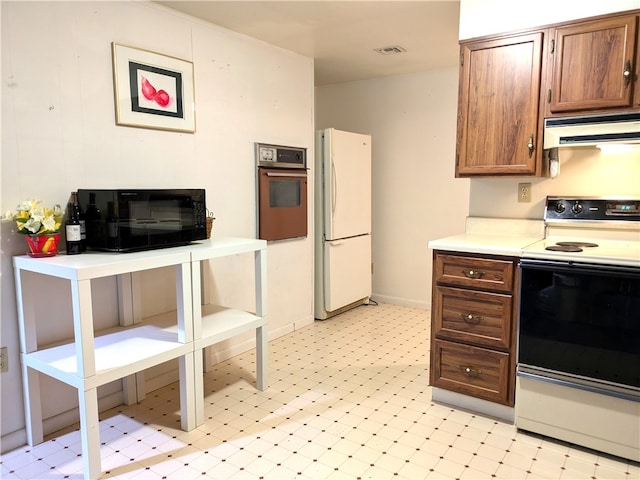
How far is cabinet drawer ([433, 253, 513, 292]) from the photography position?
7.44ft

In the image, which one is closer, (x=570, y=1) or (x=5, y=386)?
(x=5, y=386)

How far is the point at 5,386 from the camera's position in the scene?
2.14 meters

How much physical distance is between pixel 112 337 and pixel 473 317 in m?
1.87

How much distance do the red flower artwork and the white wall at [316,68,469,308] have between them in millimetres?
2464

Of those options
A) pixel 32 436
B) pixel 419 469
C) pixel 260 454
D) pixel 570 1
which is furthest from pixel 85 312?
pixel 570 1

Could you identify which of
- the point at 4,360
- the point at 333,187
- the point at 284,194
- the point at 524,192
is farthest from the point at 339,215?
the point at 4,360

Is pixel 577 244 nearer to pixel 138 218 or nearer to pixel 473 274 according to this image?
pixel 473 274

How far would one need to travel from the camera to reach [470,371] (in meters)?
2.43

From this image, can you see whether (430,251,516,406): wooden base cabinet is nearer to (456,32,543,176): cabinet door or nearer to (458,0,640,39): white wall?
(456,32,543,176): cabinet door

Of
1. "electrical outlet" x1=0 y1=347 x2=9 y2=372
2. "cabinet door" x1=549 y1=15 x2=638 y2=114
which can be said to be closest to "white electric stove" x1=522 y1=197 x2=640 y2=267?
"cabinet door" x1=549 y1=15 x2=638 y2=114

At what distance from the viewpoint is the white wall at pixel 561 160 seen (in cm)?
233

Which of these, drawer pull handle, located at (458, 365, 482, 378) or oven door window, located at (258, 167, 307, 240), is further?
oven door window, located at (258, 167, 307, 240)

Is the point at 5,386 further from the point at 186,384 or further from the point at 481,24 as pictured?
the point at 481,24

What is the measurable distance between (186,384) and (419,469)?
1166 millimetres
